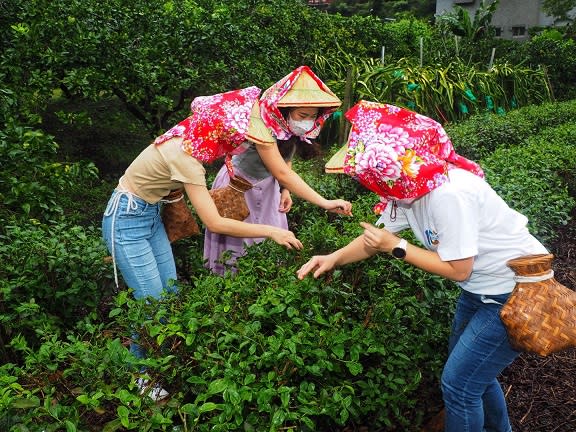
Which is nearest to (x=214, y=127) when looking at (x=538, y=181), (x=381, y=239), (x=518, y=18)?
(x=381, y=239)

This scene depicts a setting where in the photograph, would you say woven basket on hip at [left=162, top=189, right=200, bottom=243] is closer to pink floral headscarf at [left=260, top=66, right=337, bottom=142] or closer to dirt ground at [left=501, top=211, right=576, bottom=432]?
pink floral headscarf at [left=260, top=66, right=337, bottom=142]

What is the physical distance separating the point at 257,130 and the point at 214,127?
0.93 ft

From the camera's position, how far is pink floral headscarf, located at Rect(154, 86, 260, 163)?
241 centimetres

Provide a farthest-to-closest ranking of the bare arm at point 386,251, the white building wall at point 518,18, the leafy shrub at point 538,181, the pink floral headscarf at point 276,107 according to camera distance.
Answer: the white building wall at point 518,18 < the leafy shrub at point 538,181 < the pink floral headscarf at point 276,107 < the bare arm at point 386,251

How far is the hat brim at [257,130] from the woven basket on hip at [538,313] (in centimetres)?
130

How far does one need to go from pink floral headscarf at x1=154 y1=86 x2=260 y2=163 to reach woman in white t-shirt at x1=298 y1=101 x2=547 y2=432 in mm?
599

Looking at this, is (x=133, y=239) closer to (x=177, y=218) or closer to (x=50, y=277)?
(x=177, y=218)

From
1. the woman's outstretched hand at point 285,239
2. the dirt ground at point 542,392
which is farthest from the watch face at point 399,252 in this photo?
the dirt ground at point 542,392

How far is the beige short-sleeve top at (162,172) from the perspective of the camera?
240cm

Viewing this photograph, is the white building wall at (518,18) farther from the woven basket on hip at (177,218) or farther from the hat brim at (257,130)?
the woven basket on hip at (177,218)

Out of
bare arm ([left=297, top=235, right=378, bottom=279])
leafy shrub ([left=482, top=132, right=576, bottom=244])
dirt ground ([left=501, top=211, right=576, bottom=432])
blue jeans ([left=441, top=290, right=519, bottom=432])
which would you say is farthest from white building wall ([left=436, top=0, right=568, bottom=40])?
blue jeans ([left=441, top=290, right=519, bottom=432])

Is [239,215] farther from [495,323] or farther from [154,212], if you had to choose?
[495,323]

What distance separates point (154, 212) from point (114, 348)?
3.49 ft

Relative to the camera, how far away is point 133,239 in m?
2.60
